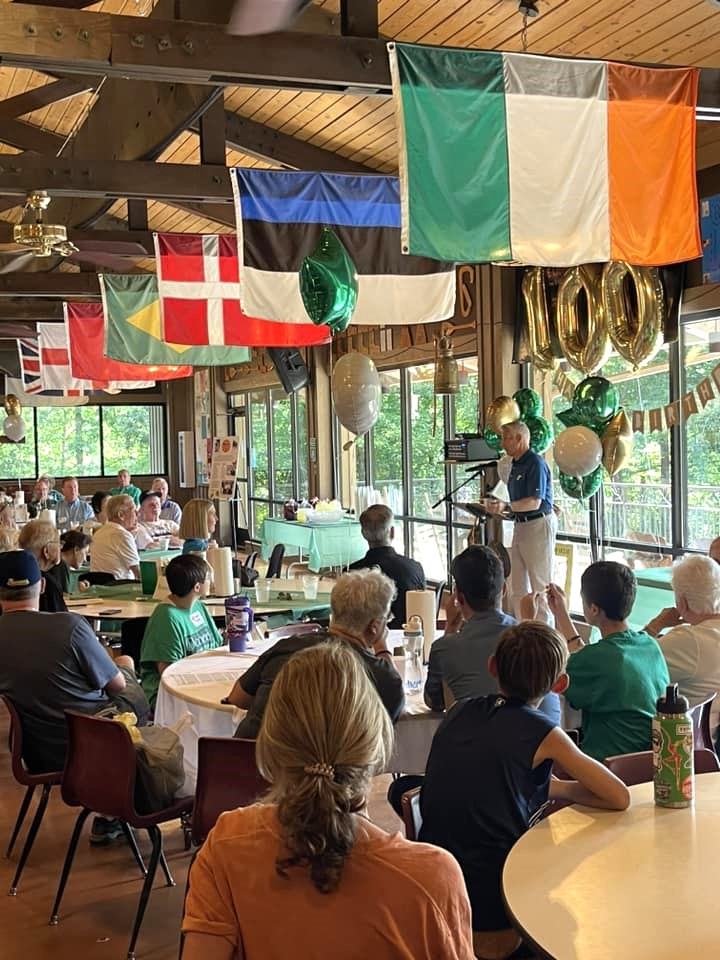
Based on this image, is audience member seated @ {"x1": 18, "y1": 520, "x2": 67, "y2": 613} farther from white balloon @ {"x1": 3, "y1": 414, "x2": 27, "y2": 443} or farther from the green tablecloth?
white balloon @ {"x1": 3, "y1": 414, "x2": 27, "y2": 443}

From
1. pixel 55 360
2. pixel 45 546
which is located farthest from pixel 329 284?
pixel 55 360

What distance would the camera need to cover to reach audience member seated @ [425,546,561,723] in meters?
3.54

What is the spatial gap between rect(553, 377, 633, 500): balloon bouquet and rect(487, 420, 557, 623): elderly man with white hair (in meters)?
0.55

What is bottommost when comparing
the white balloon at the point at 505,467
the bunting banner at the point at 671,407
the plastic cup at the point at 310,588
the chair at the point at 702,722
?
the chair at the point at 702,722

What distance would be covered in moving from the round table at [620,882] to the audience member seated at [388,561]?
340cm

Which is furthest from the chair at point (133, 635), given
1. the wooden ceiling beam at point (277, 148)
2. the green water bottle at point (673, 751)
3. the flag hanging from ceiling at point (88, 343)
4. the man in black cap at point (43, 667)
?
the wooden ceiling beam at point (277, 148)

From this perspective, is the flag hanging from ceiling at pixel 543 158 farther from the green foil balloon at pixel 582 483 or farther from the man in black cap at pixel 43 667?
the green foil balloon at pixel 582 483

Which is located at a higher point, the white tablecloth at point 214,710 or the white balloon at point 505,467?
the white balloon at point 505,467

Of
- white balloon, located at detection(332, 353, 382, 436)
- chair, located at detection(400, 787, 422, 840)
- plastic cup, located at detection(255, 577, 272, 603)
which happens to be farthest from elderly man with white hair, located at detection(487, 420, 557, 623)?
chair, located at detection(400, 787, 422, 840)

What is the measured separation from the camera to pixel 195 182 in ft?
24.6

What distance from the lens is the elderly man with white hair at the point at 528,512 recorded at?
7.65 meters

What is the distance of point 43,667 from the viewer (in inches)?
165

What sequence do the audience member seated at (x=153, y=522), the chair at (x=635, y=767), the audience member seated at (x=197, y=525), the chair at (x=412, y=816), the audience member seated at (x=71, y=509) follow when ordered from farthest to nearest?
the audience member seated at (x=71, y=509), the audience member seated at (x=153, y=522), the audience member seated at (x=197, y=525), the chair at (x=635, y=767), the chair at (x=412, y=816)

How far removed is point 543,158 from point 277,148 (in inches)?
230
